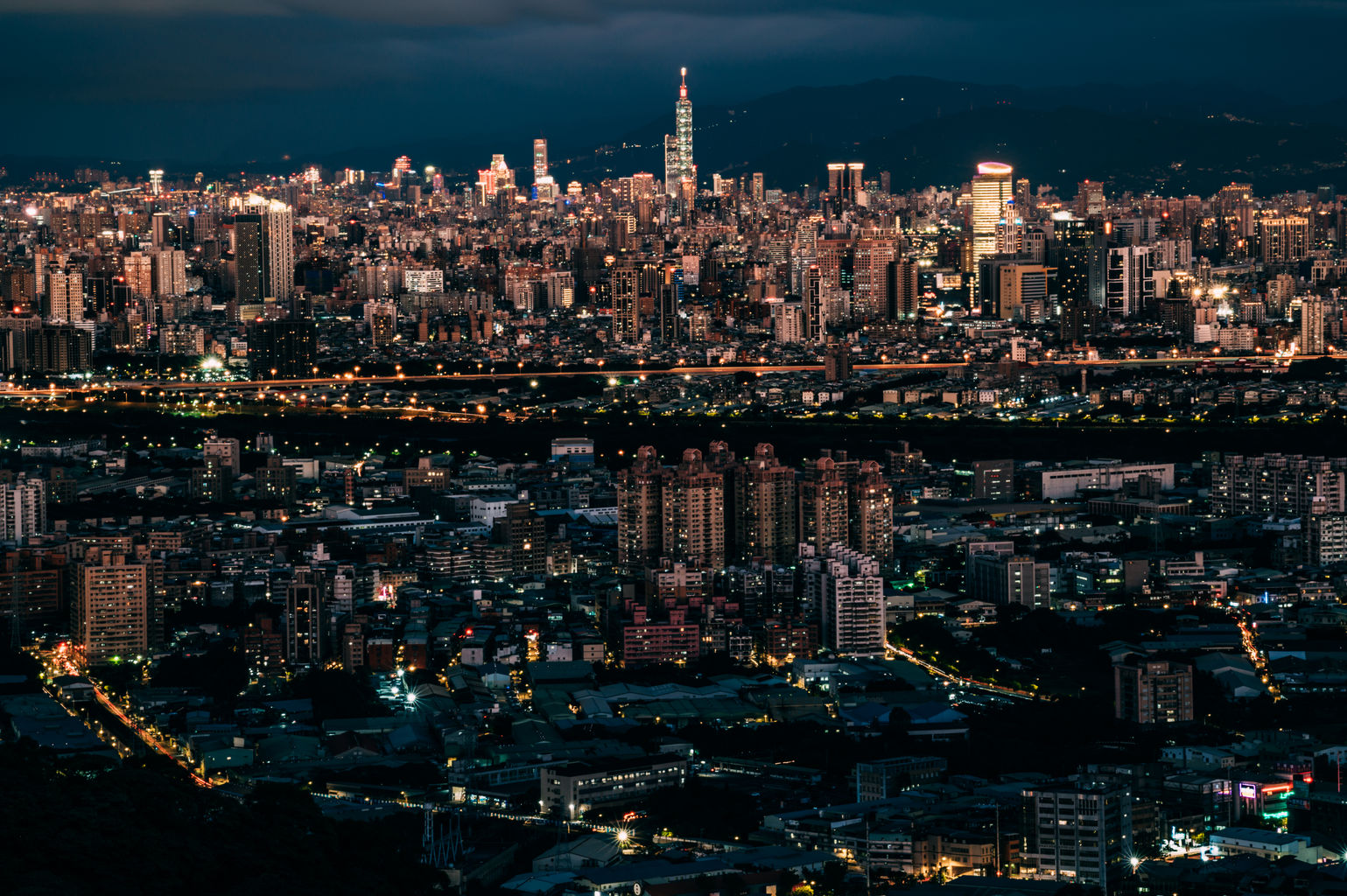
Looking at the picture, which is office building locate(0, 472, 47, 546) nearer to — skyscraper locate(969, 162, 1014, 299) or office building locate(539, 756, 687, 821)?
office building locate(539, 756, 687, 821)

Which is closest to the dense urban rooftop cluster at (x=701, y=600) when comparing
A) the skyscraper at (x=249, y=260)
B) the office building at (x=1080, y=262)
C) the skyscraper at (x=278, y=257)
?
A: the office building at (x=1080, y=262)

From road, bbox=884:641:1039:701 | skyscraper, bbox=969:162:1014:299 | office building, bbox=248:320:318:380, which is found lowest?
road, bbox=884:641:1039:701

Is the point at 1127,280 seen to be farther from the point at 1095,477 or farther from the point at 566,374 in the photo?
the point at 1095,477

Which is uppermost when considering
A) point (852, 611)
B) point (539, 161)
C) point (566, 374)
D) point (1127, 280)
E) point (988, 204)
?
point (539, 161)

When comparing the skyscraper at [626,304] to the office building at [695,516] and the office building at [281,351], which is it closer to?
the office building at [281,351]

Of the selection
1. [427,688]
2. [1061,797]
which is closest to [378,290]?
[427,688]

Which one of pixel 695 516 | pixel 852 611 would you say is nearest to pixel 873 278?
pixel 695 516

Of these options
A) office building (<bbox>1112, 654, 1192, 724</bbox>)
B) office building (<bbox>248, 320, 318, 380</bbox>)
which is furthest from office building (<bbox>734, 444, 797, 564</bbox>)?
office building (<bbox>248, 320, 318, 380</bbox>)
